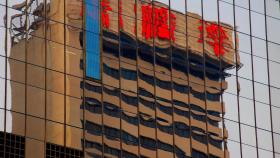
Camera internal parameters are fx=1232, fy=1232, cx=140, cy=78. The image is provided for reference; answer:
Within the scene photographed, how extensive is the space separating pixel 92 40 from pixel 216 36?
11130 mm

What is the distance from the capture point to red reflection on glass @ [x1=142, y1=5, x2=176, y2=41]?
78.9 meters

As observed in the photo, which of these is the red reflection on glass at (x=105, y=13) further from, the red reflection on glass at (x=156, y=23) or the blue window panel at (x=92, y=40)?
the red reflection on glass at (x=156, y=23)

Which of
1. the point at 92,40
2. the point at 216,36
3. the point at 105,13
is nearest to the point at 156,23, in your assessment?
the point at 105,13

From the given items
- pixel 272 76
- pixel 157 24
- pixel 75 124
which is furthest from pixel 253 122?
pixel 75 124

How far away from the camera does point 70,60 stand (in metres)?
74.2

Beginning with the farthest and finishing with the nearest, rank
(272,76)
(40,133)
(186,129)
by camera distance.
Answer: (272,76) < (186,129) < (40,133)

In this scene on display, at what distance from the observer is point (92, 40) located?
75.7m

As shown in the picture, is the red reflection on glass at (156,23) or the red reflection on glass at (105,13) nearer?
the red reflection on glass at (105,13)

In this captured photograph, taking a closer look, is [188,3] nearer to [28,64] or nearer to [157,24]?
[157,24]

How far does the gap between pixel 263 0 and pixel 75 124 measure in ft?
70.3

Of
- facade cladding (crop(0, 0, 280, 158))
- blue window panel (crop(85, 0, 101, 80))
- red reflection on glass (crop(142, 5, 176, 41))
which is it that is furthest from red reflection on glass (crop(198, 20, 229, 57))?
blue window panel (crop(85, 0, 101, 80))

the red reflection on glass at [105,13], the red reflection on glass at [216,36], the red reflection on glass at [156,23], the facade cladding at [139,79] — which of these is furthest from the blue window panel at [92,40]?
the red reflection on glass at [216,36]

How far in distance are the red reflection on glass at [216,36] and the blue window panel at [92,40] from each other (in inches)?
351

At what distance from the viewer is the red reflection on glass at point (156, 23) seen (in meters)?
78.9
